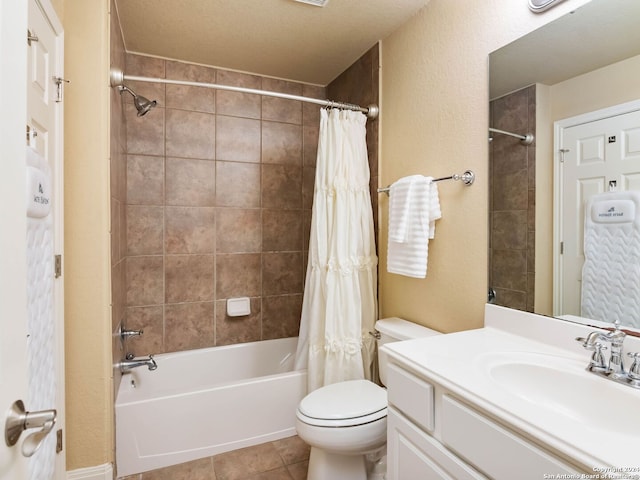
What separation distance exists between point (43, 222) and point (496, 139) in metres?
1.63

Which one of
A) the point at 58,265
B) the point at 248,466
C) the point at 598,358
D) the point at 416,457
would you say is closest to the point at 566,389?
the point at 598,358

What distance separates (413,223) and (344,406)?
0.90 m

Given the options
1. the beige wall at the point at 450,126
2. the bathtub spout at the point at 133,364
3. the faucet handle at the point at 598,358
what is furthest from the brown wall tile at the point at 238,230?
the faucet handle at the point at 598,358

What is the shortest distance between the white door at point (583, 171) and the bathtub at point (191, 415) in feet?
4.81

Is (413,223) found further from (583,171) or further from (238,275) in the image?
(238,275)

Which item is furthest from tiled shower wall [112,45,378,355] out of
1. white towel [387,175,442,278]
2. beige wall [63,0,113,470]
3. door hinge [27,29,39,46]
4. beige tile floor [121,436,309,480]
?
door hinge [27,29,39,46]

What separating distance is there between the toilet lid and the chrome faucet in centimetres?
80

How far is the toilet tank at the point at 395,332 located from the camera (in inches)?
65.9

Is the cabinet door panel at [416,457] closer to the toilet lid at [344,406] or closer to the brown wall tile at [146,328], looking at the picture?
the toilet lid at [344,406]

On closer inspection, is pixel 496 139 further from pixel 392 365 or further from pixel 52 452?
pixel 52 452

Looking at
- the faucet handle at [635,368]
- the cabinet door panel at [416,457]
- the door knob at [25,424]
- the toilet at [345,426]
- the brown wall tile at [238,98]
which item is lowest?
the toilet at [345,426]

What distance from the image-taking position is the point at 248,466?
178cm

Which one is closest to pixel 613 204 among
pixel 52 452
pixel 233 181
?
pixel 52 452

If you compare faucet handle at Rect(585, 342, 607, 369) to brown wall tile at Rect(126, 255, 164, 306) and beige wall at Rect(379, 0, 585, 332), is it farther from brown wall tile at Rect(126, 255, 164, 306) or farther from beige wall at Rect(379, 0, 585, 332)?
brown wall tile at Rect(126, 255, 164, 306)
